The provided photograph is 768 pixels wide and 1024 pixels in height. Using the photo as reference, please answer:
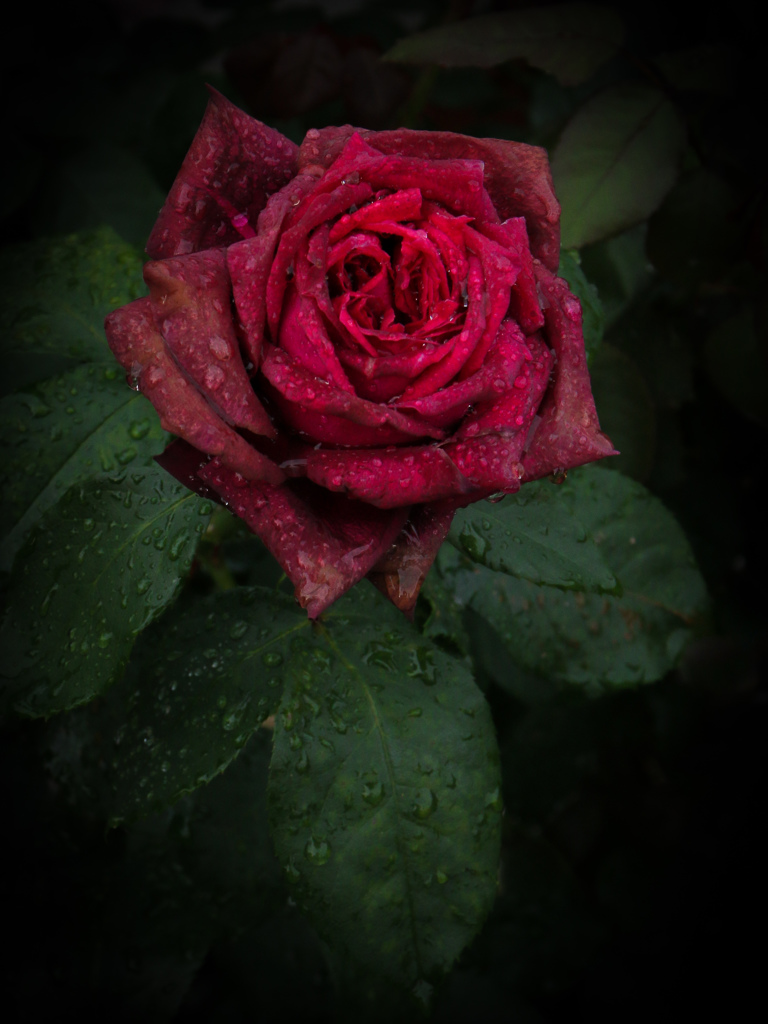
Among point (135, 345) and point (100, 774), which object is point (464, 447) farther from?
point (100, 774)

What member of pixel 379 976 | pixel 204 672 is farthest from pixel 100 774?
pixel 379 976

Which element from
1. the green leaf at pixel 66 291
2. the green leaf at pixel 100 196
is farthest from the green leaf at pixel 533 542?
the green leaf at pixel 100 196

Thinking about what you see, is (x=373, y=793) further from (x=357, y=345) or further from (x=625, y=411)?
(x=625, y=411)

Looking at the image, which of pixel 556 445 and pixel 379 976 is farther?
pixel 379 976

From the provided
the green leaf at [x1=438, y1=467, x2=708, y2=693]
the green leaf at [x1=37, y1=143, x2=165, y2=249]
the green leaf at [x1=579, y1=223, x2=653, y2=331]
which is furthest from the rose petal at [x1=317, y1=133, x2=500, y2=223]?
the green leaf at [x1=37, y1=143, x2=165, y2=249]

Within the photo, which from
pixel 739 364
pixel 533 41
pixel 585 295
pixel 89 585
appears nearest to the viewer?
pixel 89 585

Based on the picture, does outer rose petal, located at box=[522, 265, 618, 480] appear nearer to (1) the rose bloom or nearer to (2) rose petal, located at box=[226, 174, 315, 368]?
(1) the rose bloom

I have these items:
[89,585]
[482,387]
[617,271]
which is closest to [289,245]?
[482,387]
